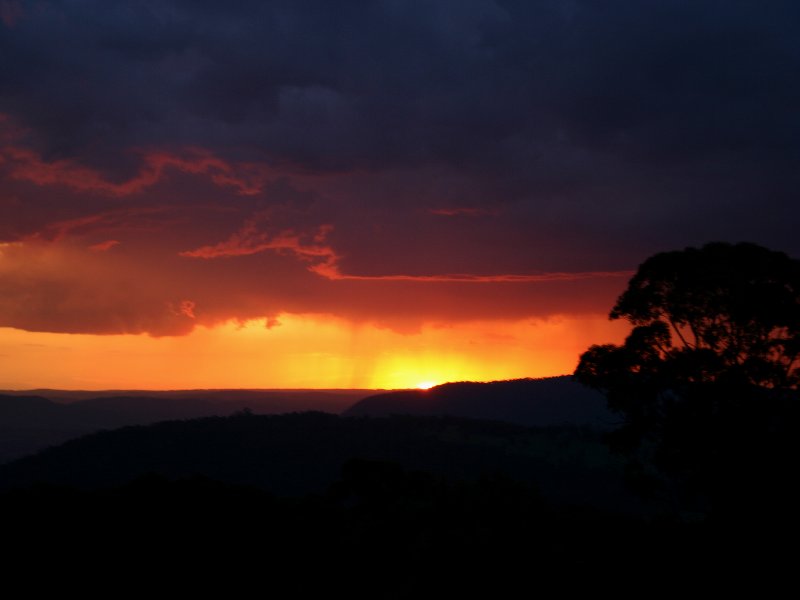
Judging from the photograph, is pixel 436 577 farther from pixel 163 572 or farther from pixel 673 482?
pixel 673 482

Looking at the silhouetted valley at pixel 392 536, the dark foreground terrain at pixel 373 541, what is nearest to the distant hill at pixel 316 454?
the silhouetted valley at pixel 392 536

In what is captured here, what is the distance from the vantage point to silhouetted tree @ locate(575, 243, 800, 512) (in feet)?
115

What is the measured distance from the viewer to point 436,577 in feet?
91.6

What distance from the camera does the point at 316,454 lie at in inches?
5325

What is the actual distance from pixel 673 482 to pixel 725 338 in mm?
7938

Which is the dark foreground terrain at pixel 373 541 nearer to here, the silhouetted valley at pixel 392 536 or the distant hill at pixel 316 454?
the silhouetted valley at pixel 392 536

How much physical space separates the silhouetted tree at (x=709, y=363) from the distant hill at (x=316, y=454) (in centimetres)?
7614

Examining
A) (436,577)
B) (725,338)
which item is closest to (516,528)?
(436,577)

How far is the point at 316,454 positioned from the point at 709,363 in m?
106

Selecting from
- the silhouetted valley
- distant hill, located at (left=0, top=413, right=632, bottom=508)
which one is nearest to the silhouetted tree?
the silhouetted valley

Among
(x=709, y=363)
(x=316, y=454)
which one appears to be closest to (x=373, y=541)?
(x=709, y=363)

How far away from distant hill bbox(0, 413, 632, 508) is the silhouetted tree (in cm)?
7614

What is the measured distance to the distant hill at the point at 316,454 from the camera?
12194cm

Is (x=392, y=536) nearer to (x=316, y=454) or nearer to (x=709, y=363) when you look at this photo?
(x=709, y=363)
